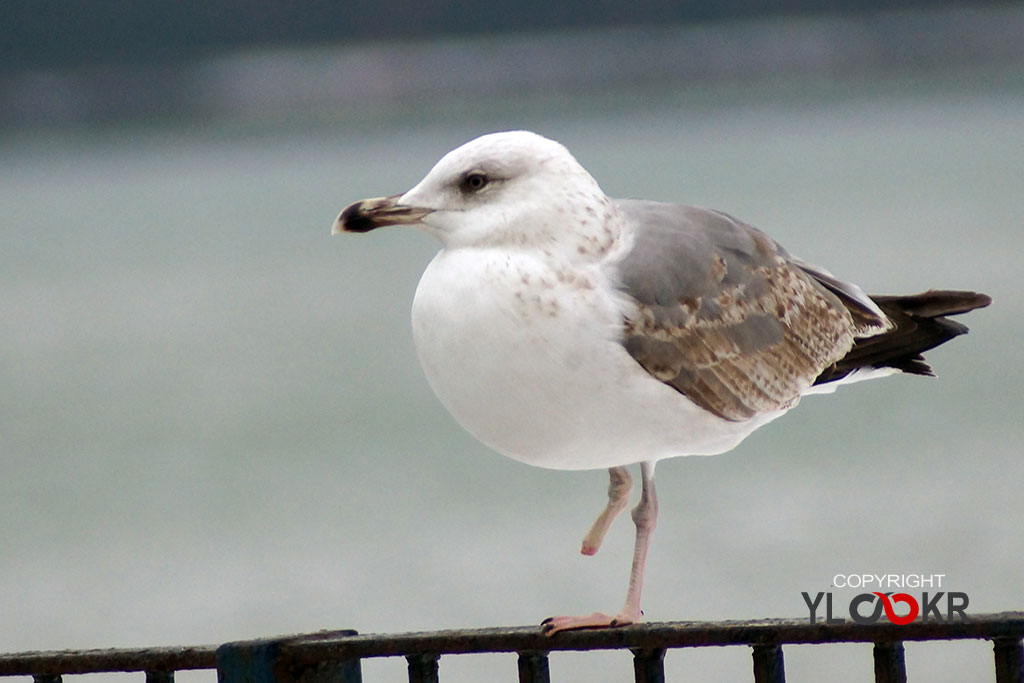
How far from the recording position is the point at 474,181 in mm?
1001

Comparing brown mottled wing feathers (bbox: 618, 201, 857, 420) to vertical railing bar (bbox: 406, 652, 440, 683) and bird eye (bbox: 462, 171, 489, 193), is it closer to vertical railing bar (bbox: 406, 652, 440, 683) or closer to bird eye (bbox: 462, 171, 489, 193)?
bird eye (bbox: 462, 171, 489, 193)

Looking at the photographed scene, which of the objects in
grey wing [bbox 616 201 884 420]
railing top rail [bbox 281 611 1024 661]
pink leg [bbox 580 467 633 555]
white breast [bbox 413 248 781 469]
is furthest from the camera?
pink leg [bbox 580 467 633 555]

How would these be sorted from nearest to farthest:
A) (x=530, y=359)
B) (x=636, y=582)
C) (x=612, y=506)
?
1. (x=530, y=359)
2. (x=636, y=582)
3. (x=612, y=506)

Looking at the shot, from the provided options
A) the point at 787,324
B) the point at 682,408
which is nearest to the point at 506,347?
the point at 682,408

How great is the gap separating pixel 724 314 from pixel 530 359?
0.30 meters

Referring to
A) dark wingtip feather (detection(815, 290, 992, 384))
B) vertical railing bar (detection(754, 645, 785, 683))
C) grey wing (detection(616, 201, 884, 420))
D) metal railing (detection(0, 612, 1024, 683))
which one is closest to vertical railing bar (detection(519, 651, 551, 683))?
metal railing (detection(0, 612, 1024, 683))

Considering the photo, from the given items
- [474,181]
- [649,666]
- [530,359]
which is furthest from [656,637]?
[474,181]

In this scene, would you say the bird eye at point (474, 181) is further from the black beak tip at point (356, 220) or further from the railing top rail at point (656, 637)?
the railing top rail at point (656, 637)

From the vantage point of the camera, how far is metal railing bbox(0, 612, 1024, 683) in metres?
0.78

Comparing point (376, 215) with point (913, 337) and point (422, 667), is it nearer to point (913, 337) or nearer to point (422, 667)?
point (422, 667)

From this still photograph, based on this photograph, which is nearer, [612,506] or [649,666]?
[649,666]

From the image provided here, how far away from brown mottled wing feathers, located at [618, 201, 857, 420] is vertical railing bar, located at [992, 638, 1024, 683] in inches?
14.7

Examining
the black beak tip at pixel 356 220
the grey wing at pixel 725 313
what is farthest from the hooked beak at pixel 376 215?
the grey wing at pixel 725 313

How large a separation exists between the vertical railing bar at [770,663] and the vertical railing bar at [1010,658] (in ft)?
0.45
